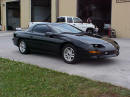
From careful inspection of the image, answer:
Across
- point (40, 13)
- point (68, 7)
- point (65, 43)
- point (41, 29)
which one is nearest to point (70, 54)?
point (65, 43)

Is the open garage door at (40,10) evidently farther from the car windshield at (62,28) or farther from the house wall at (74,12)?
the car windshield at (62,28)

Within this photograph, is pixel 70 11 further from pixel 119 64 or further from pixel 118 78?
pixel 118 78

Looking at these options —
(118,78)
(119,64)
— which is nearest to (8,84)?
(118,78)

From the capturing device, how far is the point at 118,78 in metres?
5.66

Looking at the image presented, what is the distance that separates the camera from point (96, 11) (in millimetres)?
23266

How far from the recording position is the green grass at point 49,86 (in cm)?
434

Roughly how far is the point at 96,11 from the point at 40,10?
10989 millimetres

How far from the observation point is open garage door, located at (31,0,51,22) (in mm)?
28964

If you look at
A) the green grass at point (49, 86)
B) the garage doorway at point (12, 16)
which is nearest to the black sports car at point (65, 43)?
the green grass at point (49, 86)

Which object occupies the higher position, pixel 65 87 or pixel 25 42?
pixel 25 42

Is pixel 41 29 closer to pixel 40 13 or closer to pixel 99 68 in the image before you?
pixel 99 68

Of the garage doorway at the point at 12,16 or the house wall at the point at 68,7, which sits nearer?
the house wall at the point at 68,7

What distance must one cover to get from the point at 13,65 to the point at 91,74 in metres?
2.45

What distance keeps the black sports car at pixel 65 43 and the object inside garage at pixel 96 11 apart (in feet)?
45.2
